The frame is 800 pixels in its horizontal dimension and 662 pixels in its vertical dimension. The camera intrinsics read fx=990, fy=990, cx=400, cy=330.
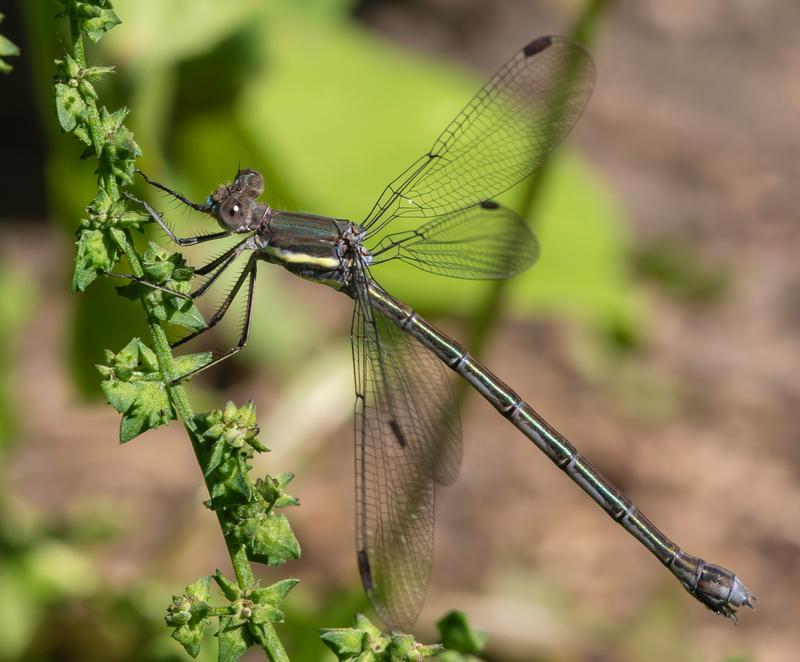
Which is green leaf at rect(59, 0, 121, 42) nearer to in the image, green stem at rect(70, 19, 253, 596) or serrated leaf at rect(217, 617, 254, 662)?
green stem at rect(70, 19, 253, 596)

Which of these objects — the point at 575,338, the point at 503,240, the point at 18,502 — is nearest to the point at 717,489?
the point at 575,338

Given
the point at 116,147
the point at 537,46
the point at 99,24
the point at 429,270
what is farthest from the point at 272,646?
the point at 537,46

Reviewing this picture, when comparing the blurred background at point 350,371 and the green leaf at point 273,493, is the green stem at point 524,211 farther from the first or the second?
the green leaf at point 273,493

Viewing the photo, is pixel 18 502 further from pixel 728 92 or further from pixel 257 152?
pixel 728 92

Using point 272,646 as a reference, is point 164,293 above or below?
above

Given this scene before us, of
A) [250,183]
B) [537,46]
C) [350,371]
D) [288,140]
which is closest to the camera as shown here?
[250,183]

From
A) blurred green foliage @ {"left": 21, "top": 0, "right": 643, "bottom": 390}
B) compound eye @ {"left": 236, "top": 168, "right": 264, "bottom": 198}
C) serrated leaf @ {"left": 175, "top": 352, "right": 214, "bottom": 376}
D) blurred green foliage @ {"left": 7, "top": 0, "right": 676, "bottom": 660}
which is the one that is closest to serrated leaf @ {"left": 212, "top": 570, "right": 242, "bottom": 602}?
serrated leaf @ {"left": 175, "top": 352, "right": 214, "bottom": 376}

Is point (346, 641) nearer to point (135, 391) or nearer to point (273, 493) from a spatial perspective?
point (273, 493)
